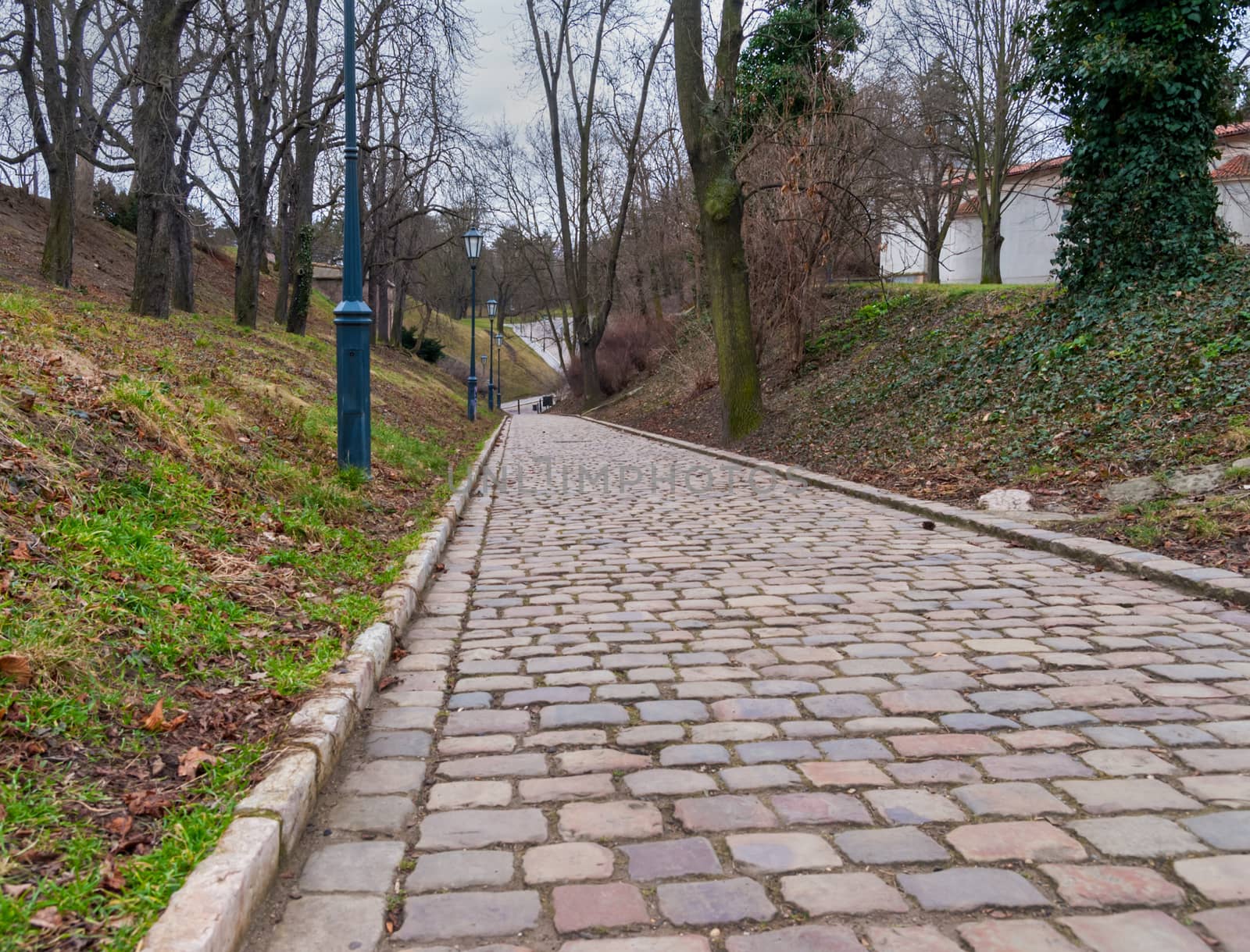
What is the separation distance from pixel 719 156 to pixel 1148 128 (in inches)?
240

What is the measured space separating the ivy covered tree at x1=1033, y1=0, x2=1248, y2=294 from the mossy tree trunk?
487cm

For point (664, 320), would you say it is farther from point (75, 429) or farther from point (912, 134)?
point (75, 429)

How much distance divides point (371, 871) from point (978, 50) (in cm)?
2673

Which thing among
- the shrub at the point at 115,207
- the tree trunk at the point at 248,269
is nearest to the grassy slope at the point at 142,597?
the tree trunk at the point at 248,269

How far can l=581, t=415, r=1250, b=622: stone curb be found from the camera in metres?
5.77

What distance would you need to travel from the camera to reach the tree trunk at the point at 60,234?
60.6 ft

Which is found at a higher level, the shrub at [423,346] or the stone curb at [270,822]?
the shrub at [423,346]

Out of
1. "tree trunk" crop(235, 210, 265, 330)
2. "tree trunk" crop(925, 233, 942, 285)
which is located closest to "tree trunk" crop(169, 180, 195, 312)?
"tree trunk" crop(235, 210, 265, 330)

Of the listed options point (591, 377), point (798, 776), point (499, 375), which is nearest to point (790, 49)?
point (591, 377)

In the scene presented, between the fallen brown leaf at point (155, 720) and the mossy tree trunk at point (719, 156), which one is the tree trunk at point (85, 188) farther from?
the fallen brown leaf at point (155, 720)

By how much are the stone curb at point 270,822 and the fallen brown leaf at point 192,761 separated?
0.24 m

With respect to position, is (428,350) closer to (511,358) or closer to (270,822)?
(270,822)

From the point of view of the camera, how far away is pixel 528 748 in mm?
3676

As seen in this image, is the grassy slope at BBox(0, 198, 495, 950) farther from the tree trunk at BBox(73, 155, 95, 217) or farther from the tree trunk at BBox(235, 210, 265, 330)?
the tree trunk at BBox(73, 155, 95, 217)
